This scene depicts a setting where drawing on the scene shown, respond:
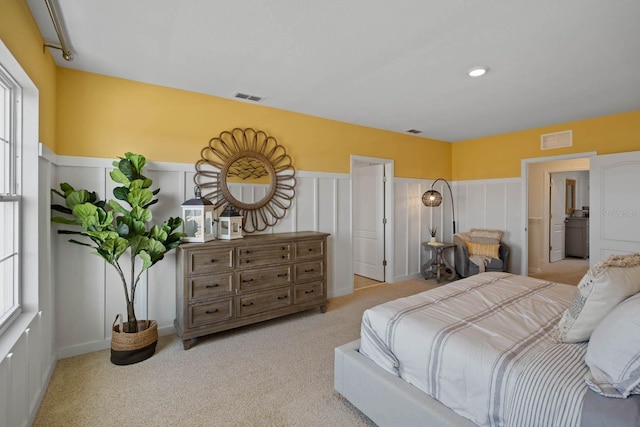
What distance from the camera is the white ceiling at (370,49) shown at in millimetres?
1900

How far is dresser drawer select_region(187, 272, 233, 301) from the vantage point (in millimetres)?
2787

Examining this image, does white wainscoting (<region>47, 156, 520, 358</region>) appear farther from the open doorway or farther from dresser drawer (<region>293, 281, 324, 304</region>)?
dresser drawer (<region>293, 281, 324, 304</region>)

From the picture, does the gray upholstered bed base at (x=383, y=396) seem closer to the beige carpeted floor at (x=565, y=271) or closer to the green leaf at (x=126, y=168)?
the green leaf at (x=126, y=168)

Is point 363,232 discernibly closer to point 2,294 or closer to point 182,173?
point 182,173

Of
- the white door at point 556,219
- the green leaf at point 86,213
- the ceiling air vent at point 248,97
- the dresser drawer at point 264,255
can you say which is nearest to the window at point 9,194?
the green leaf at point 86,213

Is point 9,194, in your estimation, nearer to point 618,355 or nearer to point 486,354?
point 486,354

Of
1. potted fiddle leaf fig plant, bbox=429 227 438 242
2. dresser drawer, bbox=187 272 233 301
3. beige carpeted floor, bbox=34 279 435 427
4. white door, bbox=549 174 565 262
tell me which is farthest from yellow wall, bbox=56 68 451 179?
white door, bbox=549 174 565 262

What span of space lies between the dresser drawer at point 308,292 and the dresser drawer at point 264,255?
39 centimetres

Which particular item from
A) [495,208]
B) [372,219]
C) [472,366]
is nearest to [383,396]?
[472,366]

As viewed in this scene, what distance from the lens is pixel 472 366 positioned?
1.42 meters

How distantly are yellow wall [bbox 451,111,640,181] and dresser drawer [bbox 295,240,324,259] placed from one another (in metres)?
3.63

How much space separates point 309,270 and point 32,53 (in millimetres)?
2896

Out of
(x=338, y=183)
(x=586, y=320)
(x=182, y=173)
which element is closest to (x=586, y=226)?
(x=338, y=183)

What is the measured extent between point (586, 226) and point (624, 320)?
750 centimetres
